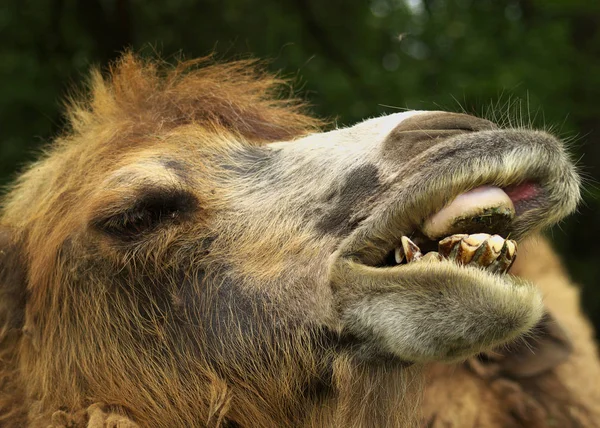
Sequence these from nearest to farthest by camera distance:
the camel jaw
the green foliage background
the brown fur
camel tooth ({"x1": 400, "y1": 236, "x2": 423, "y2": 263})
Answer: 1. the camel jaw
2. camel tooth ({"x1": 400, "y1": 236, "x2": 423, "y2": 263})
3. the brown fur
4. the green foliage background

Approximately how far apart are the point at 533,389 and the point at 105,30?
478cm

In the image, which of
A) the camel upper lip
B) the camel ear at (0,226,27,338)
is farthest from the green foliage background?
the camel upper lip

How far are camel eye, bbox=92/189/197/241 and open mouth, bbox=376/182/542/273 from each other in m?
Answer: 0.86

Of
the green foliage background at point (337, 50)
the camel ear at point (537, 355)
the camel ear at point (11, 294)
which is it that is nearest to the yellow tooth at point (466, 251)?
the camel ear at point (537, 355)

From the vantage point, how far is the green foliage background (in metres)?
7.01

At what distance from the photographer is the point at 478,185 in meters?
2.64

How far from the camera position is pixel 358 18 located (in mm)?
8125

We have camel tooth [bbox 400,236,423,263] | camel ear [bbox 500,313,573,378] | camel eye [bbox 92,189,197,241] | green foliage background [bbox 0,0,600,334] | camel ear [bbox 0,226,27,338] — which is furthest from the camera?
green foliage background [bbox 0,0,600,334]

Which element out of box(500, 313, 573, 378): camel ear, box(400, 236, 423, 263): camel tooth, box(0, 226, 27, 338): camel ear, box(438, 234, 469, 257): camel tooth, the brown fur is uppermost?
Answer: box(438, 234, 469, 257): camel tooth

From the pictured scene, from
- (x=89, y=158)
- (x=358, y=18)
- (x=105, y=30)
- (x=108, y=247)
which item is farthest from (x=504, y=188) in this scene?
(x=358, y=18)

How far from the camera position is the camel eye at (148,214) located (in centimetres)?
306

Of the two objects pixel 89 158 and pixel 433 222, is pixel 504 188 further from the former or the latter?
pixel 89 158

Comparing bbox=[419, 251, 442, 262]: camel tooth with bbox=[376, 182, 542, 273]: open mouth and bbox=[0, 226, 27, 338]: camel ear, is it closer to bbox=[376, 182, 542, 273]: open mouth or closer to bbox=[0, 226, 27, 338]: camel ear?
bbox=[376, 182, 542, 273]: open mouth

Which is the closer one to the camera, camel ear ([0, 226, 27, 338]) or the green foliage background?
camel ear ([0, 226, 27, 338])
